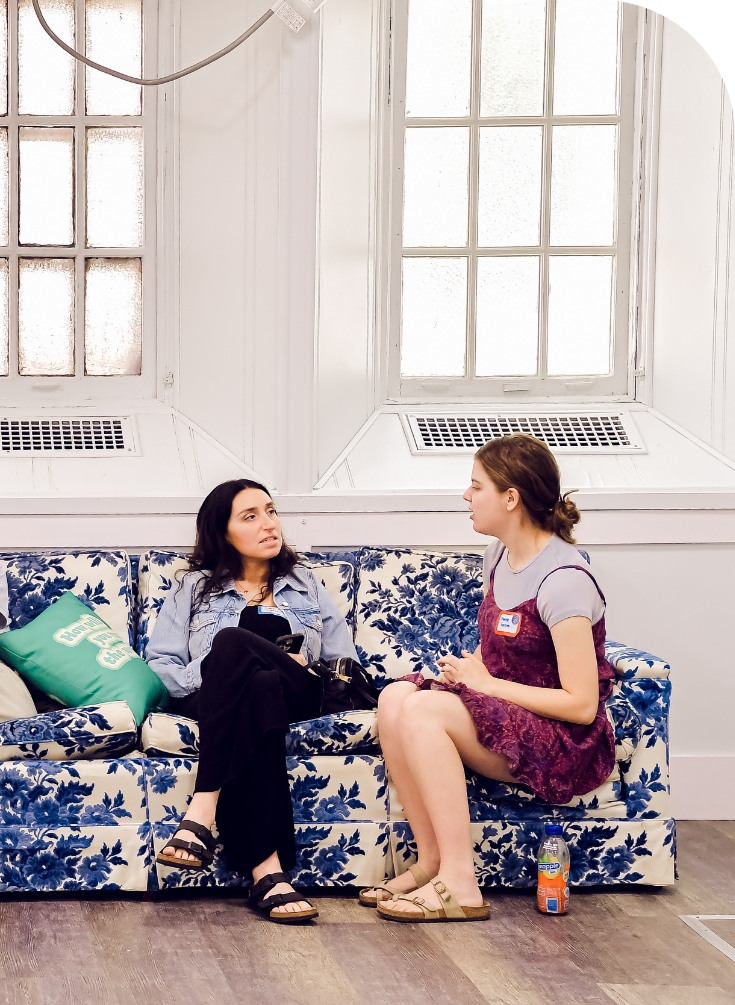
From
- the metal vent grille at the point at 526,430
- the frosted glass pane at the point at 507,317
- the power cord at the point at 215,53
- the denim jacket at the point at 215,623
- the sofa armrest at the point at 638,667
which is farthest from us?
the frosted glass pane at the point at 507,317

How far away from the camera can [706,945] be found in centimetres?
240

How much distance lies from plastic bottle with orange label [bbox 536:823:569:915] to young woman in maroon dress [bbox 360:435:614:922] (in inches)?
5.0

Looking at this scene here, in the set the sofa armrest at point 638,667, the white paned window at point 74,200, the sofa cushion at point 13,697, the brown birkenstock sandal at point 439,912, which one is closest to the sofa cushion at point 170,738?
the sofa cushion at point 13,697

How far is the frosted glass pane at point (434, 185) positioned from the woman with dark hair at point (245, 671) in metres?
1.38

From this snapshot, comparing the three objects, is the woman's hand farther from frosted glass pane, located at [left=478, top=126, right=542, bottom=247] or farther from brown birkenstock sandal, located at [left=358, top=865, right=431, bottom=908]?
frosted glass pane, located at [left=478, top=126, right=542, bottom=247]

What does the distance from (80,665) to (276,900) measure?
32.4 inches

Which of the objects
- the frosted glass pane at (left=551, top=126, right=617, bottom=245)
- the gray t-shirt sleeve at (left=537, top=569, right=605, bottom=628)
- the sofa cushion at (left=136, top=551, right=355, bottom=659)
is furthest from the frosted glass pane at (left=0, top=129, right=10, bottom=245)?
the gray t-shirt sleeve at (left=537, top=569, right=605, bottom=628)

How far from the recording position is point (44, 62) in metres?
3.91

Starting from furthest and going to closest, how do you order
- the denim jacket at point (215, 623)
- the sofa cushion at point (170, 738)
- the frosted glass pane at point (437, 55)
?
the frosted glass pane at point (437, 55), the denim jacket at point (215, 623), the sofa cushion at point (170, 738)

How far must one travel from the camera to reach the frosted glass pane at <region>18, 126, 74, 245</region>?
3934mm

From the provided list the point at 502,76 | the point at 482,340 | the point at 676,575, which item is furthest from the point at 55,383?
the point at 676,575

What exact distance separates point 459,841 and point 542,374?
2.03 m

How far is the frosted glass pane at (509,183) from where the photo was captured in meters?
4.07

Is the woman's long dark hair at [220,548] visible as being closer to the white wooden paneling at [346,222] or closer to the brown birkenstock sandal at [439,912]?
the white wooden paneling at [346,222]
